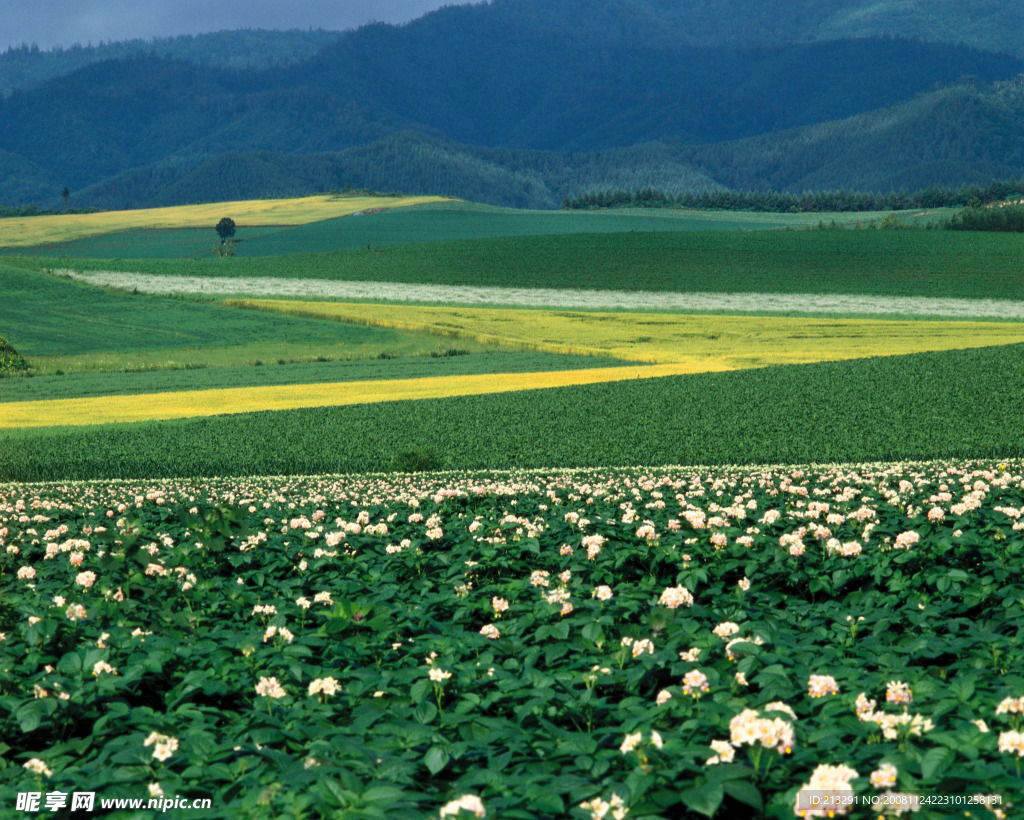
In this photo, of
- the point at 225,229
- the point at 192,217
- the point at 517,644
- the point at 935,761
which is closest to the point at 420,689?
the point at 517,644

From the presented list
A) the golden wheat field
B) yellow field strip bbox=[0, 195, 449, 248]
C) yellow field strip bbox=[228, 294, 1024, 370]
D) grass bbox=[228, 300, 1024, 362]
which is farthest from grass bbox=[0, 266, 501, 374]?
yellow field strip bbox=[0, 195, 449, 248]

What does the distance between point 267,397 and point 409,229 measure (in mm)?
104860

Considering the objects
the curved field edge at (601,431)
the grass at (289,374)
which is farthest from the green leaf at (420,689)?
the grass at (289,374)

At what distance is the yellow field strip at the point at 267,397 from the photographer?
37.2 meters

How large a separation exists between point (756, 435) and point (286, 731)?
2441cm

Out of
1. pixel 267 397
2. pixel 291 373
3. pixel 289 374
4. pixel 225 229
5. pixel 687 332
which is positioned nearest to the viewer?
pixel 267 397

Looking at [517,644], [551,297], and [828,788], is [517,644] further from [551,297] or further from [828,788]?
[551,297]

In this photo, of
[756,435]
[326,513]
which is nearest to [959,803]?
[326,513]

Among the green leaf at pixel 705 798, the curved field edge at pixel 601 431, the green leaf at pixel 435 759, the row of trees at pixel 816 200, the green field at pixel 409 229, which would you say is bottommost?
the curved field edge at pixel 601 431

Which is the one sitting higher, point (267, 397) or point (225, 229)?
point (225, 229)

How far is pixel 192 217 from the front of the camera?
168125mm

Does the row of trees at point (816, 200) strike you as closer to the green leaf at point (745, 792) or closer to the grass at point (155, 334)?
the grass at point (155, 334)

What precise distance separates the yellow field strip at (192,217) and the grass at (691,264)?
56.8 m

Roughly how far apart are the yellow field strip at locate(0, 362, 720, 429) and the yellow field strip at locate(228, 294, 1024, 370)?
677cm
